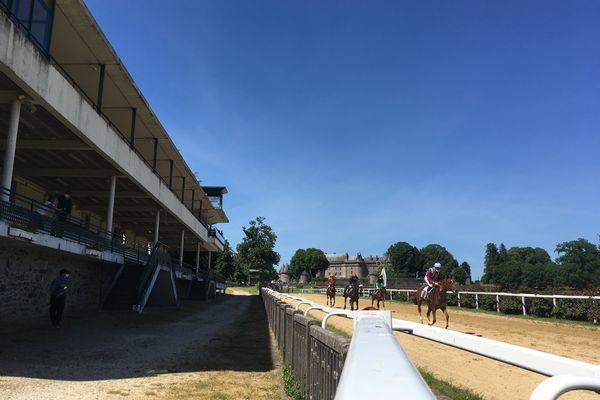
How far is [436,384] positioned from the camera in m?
7.89

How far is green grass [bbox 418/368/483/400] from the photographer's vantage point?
7.17 metres

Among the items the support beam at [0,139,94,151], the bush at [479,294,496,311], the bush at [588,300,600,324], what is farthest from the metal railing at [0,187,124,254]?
the bush at [479,294,496,311]

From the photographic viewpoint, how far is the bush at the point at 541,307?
22438 millimetres

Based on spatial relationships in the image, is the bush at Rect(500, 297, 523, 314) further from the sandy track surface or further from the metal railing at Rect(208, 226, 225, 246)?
the metal railing at Rect(208, 226, 225, 246)

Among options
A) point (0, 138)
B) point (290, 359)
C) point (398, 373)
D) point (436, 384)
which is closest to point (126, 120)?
point (0, 138)

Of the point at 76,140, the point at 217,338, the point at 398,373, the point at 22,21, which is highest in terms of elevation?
the point at 22,21

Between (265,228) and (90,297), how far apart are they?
75713mm

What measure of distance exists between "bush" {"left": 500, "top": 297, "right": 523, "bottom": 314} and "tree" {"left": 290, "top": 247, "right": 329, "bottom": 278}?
148 metres

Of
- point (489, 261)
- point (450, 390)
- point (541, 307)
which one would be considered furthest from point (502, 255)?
point (450, 390)

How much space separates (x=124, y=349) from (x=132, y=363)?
2.03 meters

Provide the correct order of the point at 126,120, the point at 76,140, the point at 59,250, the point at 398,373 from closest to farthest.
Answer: the point at 398,373 < the point at 59,250 < the point at 76,140 < the point at 126,120

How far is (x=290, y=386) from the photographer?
775 cm

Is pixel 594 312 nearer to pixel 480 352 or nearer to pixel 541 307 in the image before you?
pixel 541 307

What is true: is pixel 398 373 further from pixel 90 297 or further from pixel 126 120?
pixel 126 120
